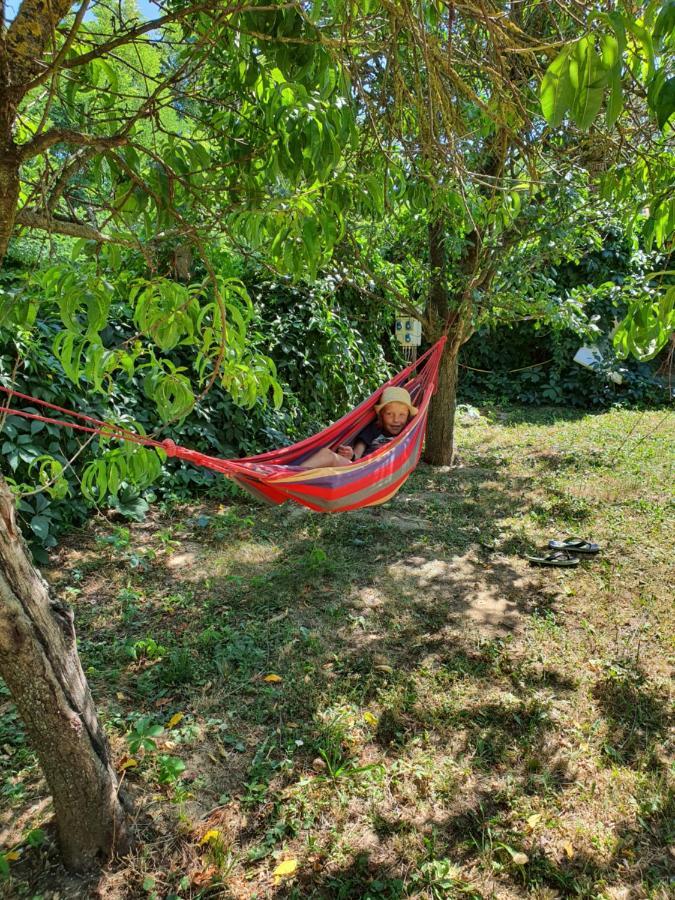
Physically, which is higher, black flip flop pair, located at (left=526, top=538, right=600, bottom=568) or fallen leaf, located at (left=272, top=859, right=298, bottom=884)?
black flip flop pair, located at (left=526, top=538, right=600, bottom=568)

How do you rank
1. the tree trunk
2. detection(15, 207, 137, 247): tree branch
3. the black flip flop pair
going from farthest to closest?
the black flip flop pair
detection(15, 207, 137, 247): tree branch
the tree trunk

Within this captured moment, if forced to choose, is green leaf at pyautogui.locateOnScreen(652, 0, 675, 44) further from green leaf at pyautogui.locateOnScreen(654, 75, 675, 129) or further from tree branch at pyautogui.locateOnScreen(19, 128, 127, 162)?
tree branch at pyautogui.locateOnScreen(19, 128, 127, 162)

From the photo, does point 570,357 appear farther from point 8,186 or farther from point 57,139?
point 8,186

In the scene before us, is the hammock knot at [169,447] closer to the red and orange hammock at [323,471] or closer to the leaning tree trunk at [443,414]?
the red and orange hammock at [323,471]

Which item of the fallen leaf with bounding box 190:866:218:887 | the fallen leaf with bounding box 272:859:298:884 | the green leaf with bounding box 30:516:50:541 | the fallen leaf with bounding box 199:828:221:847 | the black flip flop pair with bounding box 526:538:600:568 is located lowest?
the fallen leaf with bounding box 190:866:218:887

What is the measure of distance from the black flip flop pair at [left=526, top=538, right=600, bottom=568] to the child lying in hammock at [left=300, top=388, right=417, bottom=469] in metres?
0.88

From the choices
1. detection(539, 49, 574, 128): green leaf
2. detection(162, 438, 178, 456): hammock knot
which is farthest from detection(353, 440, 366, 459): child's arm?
detection(539, 49, 574, 128): green leaf

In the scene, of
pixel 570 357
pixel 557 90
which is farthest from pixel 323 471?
pixel 570 357

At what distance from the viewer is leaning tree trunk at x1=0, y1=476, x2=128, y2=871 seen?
1.17 meters

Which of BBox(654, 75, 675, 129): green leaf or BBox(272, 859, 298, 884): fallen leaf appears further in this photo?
BBox(272, 859, 298, 884): fallen leaf

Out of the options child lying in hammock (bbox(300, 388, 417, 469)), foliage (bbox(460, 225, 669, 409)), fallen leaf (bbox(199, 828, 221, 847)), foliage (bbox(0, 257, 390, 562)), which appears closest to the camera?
fallen leaf (bbox(199, 828, 221, 847))

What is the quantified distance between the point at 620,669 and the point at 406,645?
0.70m

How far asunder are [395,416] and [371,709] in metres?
1.53

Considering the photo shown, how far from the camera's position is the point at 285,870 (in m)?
1.34
